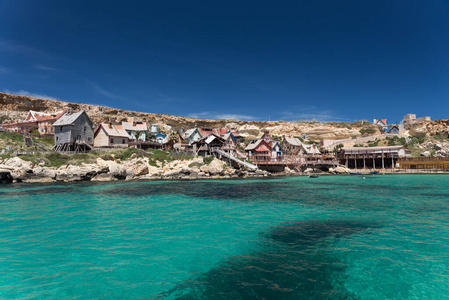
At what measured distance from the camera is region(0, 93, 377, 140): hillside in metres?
80.8

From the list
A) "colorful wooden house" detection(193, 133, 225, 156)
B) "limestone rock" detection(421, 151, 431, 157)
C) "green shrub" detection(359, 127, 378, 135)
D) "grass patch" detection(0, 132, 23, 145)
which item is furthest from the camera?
"green shrub" detection(359, 127, 378, 135)

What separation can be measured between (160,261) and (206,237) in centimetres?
300

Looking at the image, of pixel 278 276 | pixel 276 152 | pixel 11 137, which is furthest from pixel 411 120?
pixel 11 137

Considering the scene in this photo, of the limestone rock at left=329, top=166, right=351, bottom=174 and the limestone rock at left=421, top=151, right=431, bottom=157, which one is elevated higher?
the limestone rock at left=421, top=151, right=431, bottom=157

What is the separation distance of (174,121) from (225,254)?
91505 millimetres

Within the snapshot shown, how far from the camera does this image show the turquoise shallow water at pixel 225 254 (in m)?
6.52

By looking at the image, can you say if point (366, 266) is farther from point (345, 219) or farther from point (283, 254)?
point (345, 219)

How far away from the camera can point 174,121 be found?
96.9m

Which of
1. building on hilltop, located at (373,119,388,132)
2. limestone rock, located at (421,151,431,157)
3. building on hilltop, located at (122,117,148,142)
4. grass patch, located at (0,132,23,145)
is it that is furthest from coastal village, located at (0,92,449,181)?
building on hilltop, located at (373,119,388,132)

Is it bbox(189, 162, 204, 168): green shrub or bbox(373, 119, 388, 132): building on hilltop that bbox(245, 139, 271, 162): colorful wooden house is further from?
bbox(373, 119, 388, 132): building on hilltop

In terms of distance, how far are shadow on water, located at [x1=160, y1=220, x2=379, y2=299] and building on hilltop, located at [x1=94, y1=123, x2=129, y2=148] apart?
50735mm

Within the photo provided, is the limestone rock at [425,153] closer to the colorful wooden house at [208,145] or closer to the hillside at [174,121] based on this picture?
the hillside at [174,121]

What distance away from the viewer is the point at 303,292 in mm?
6266

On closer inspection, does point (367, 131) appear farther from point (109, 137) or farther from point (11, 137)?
point (11, 137)
